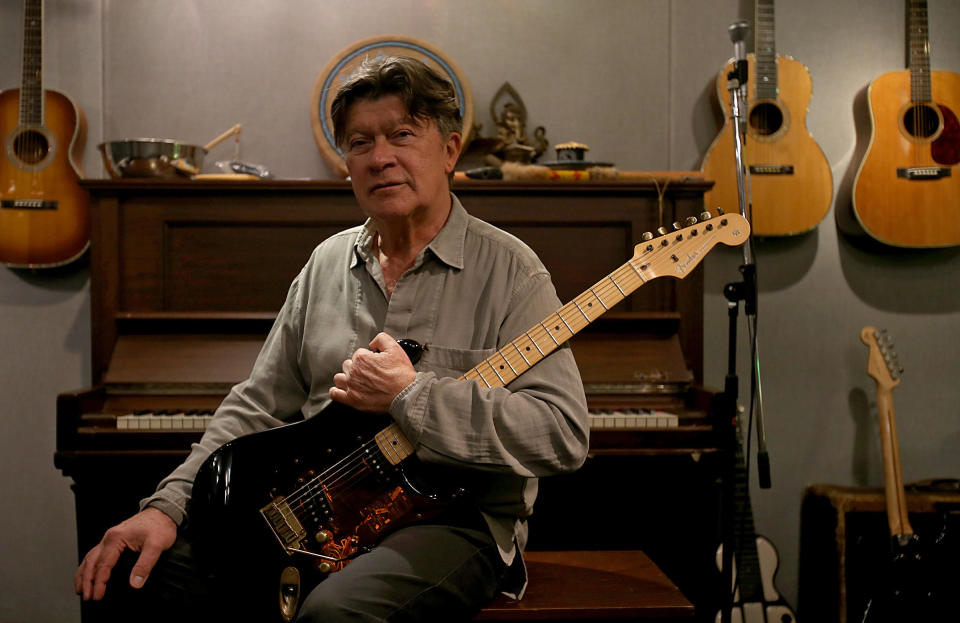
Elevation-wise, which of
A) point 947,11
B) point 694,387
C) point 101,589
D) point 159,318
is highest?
point 947,11

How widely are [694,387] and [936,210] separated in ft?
4.86

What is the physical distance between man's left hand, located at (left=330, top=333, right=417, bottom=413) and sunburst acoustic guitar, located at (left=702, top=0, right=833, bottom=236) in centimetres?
Answer: 200

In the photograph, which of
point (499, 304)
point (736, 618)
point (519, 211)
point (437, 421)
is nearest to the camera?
point (437, 421)

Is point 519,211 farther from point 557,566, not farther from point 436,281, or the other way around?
point 557,566

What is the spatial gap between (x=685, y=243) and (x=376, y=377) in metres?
0.70

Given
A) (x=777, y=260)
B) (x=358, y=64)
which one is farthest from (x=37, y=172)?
(x=777, y=260)

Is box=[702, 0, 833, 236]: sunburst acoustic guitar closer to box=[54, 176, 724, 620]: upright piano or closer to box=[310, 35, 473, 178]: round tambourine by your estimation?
box=[54, 176, 724, 620]: upright piano

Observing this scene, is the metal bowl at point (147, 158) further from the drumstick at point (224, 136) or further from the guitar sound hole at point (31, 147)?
the guitar sound hole at point (31, 147)

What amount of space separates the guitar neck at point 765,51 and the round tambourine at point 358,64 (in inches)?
46.3

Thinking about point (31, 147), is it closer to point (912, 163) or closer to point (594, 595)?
point (594, 595)

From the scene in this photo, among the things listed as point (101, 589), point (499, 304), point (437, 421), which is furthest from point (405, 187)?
point (101, 589)

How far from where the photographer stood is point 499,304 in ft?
5.05

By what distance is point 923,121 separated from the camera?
9.97 ft

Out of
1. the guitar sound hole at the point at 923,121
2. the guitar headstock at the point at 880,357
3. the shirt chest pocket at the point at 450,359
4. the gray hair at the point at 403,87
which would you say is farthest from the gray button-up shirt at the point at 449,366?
the guitar sound hole at the point at 923,121
